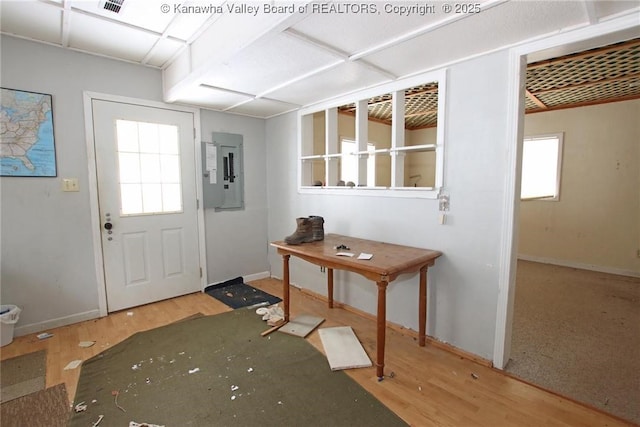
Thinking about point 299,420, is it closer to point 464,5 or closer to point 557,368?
point 557,368

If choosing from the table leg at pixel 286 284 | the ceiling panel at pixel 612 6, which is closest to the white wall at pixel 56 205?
the table leg at pixel 286 284

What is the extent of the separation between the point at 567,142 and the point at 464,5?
172 inches

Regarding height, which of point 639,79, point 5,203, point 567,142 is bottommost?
point 5,203

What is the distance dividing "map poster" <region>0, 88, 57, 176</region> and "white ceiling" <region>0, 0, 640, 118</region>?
500 millimetres

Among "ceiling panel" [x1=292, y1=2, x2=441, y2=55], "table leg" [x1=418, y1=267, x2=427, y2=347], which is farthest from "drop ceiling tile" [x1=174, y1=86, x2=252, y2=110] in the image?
"table leg" [x1=418, y1=267, x2=427, y2=347]

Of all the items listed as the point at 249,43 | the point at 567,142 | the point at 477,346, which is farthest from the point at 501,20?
the point at 567,142

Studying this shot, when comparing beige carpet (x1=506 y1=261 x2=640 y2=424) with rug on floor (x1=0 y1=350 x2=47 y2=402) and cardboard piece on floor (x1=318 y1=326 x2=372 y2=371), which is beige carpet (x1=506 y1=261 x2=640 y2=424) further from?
rug on floor (x1=0 y1=350 x2=47 y2=402)

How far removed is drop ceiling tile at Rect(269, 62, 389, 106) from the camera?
230 centimetres

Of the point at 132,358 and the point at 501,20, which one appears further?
the point at 132,358

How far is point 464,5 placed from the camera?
4.85ft

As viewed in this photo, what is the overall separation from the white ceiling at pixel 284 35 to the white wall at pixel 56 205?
0.16 meters

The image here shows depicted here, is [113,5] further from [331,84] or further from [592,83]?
[592,83]

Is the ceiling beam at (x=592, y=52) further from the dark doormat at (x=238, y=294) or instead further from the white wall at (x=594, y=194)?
the dark doormat at (x=238, y=294)

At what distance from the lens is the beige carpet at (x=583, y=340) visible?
6.07ft
